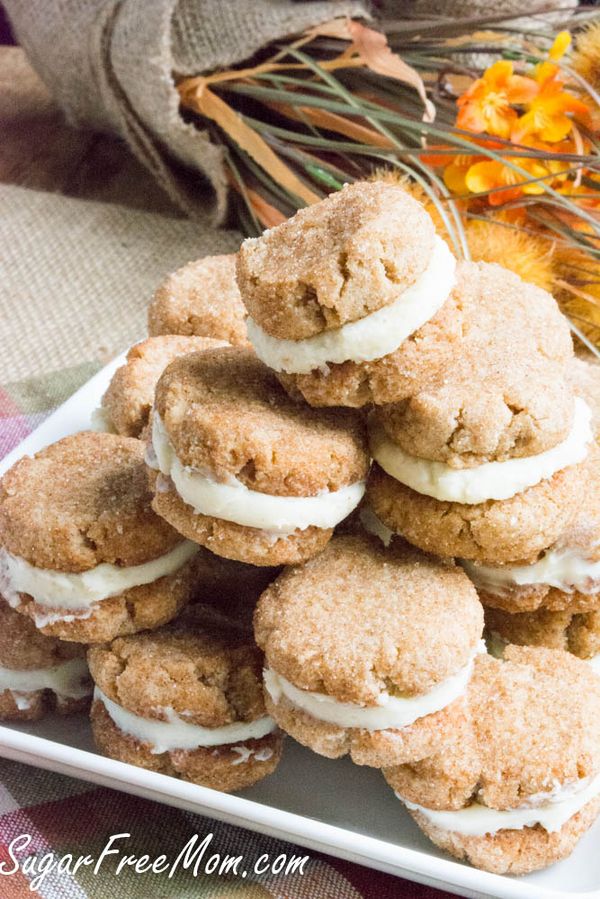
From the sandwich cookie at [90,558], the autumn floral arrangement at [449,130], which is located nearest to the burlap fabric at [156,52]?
the autumn floral arrangement at [449,130]

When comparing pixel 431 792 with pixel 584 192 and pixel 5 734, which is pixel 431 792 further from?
pixel 584 192

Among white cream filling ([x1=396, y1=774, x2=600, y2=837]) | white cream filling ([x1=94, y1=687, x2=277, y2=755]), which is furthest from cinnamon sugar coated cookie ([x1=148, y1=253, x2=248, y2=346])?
white cream filling ([x1=396, y1=774, x2=600, y2=837])

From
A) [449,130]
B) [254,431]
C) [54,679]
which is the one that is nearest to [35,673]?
[54,679]

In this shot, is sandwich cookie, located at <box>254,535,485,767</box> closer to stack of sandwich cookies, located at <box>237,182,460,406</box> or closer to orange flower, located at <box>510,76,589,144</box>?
stack of sandwich cookies, located at <box>237,182,460,406</box>

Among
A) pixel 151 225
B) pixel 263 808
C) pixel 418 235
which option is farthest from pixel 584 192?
pixel 263 808

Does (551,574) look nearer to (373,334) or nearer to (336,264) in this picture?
(373,334)

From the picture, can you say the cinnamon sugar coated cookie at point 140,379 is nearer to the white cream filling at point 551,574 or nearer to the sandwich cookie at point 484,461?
the sandwich cookie at point 484,461
